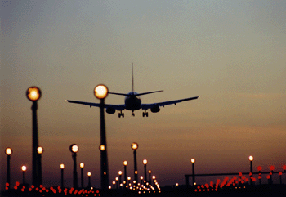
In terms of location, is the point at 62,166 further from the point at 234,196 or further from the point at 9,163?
the point at 234,196

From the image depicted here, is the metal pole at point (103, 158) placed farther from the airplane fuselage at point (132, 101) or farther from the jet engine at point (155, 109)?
the airplane fuselage at point (132, 101)

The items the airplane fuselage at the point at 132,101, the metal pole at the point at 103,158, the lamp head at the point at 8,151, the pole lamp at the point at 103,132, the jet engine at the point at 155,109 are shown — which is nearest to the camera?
the pole lamp at the point at 103,132

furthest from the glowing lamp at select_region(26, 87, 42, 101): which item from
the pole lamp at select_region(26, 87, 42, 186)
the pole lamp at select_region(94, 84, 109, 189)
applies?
the pole lamp at select_region(94, 84, 109, 189)

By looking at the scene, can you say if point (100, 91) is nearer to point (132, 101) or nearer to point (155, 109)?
point (155, 109)

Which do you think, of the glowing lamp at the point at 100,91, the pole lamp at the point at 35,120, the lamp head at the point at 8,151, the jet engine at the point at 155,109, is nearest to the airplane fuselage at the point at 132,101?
the jet engine at the point at 155,109

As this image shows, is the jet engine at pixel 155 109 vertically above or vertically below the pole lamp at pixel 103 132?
above

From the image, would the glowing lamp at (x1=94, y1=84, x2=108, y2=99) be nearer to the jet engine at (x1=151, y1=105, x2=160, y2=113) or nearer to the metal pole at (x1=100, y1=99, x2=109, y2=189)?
the metal pole at (x1=100, y1=99, x2=109, y2=189)

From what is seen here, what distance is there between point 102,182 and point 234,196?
1176 cm

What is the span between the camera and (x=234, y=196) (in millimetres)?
32281

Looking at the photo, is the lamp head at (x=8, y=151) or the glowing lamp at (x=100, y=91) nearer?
the glowing lamp at (x=100, y=91)

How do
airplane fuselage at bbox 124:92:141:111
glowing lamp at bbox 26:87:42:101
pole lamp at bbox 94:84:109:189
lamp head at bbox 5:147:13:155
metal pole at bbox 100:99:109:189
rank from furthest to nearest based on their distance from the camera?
airplane fuselage at bbox 124:92:141:111 → lamp head at bbox 5:147:13:155 → glowing lamp at bbox 26:87:42:101 → metal pole at bbox 100:99:109:189 → pole lamp at bbox 94:84:109:189

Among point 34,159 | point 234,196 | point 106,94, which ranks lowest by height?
point 234,196

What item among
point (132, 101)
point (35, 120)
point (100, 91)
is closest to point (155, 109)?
point (132, 101)

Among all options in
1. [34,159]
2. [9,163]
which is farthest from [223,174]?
[34,159]
